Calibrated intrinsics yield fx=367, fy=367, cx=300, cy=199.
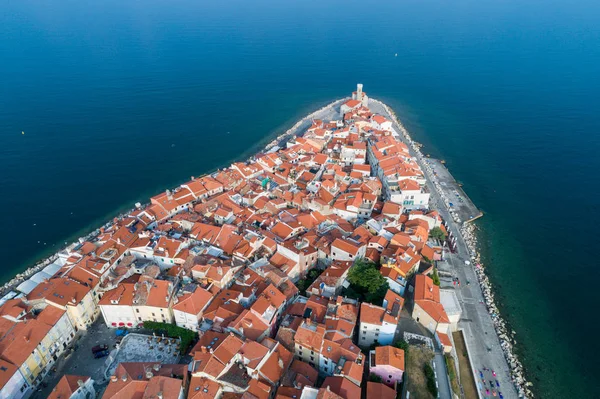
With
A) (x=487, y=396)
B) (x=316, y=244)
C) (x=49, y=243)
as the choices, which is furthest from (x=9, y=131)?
(x=487, y=396)

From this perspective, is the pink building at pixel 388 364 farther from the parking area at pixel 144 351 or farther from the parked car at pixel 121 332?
the parked car at pixel 121 332

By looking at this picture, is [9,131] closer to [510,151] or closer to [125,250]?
[125,250]

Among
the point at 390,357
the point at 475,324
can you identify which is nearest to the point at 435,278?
the point at 475,324

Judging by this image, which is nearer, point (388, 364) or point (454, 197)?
point (388, 364)

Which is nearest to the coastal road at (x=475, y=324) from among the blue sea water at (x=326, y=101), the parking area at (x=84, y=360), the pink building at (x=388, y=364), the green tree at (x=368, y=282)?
the blue sea water at (x=326, y=101)

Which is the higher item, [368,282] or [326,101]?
[326,101]

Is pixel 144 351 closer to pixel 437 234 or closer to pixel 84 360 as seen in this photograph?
pixel 84 360

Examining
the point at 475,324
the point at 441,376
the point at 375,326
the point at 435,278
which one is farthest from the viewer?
the point at 475,324

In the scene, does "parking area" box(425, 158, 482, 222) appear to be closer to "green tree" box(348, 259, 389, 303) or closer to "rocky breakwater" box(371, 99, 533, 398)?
"rocky breakwater" box(371, 99, 533, 398)
